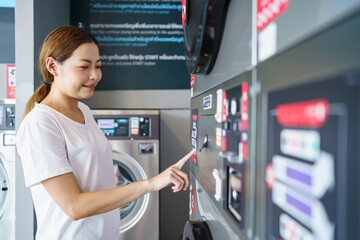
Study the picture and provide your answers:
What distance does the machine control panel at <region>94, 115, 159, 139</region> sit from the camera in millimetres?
2457

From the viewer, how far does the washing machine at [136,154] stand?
2445 mm

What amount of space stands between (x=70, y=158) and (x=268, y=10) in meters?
0.91

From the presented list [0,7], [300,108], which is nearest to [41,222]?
[300,108]

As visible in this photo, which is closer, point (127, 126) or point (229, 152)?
point (229, 152)

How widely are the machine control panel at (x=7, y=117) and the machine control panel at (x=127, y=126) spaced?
0.67 meters

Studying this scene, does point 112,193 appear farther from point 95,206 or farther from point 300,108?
point 300,108

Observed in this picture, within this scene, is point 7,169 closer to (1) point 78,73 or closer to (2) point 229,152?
(1) point 78,73

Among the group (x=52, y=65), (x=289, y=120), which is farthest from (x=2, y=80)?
(x=289, y=120)

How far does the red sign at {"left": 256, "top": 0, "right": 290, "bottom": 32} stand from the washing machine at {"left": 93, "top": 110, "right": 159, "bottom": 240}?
1955mm

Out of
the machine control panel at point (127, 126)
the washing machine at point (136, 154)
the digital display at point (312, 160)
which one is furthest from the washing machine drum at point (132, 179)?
the digital display at point (312, 160)

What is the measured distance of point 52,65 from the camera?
48.4 inches

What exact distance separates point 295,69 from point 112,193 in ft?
2.69

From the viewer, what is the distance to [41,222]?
121cm

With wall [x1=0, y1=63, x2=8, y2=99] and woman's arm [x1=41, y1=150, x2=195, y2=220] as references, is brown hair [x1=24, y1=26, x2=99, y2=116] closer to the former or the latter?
woman's arm [x1=41, y1=150, x2=195, y2=220]
